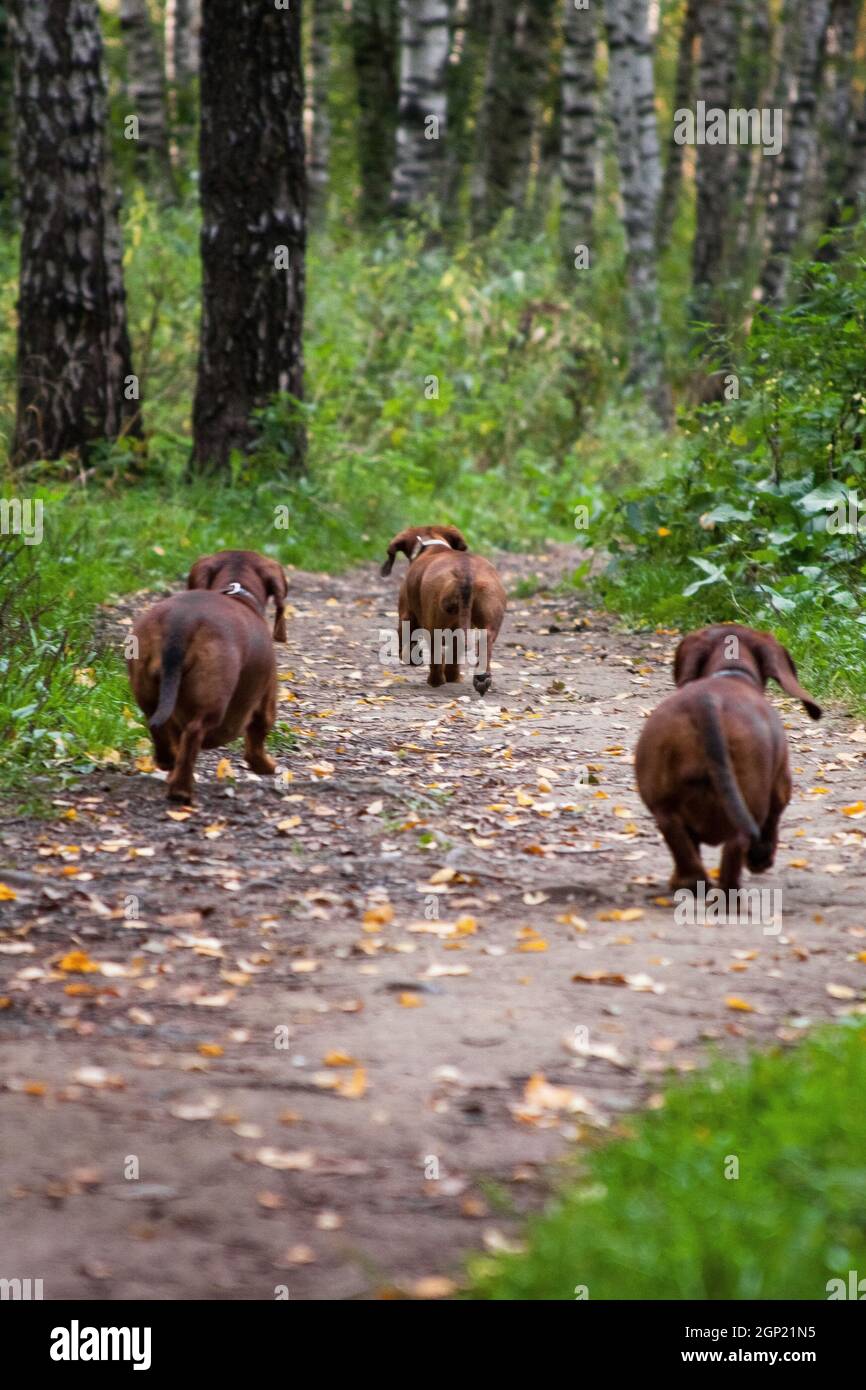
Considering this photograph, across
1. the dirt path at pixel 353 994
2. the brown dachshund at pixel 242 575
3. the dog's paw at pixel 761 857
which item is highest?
the brown dachshund at pixel 242 575

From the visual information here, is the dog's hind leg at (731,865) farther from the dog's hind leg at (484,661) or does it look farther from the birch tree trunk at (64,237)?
the birch tree trunk at (64,237)

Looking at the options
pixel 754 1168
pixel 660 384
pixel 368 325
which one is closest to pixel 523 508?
pixel 368 325

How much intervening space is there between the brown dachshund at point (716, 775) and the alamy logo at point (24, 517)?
5318mm

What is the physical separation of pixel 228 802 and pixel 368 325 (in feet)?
39.2

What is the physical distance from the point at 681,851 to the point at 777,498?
19.2ft

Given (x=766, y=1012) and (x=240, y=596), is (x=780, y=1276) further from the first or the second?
(x=240, y=596)

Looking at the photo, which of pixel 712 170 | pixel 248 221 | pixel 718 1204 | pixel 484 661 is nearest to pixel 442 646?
pixel 484 661

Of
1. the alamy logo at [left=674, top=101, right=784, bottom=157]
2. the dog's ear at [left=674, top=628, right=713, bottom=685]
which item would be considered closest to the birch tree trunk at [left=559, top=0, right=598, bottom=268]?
the alamy logo at [left=674, top=101, right=784, bottom=157]

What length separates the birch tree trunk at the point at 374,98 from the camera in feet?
96.9

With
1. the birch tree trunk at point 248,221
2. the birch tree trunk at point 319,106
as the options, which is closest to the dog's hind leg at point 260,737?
the birch tree trunk at point 248,221

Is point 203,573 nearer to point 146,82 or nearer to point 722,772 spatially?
point 722,772

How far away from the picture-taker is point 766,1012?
4.78 metres

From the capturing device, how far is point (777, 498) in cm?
1094

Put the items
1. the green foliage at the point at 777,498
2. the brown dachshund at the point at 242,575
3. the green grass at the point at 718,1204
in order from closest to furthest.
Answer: the green grass at the point at 718,1204 < the brown dachshund at the point at 242,575 < the green foliage at the point at 777,498
